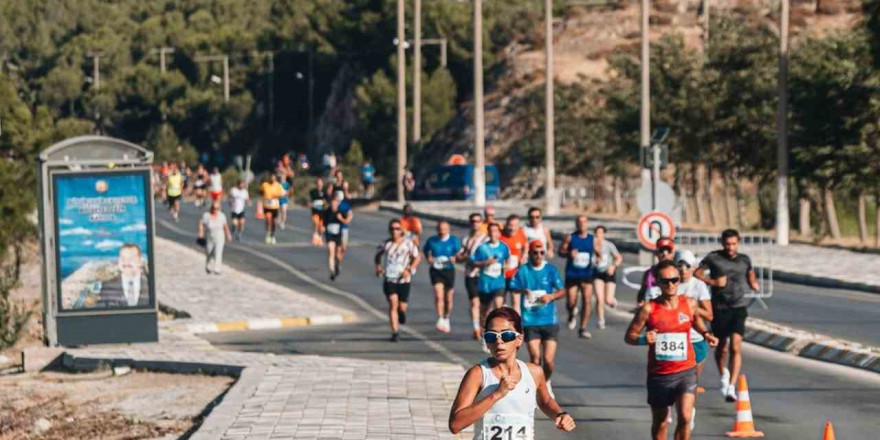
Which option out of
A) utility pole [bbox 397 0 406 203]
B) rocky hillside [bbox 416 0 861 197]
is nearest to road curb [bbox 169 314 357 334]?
utility pole [bbox 397 0 406 203]

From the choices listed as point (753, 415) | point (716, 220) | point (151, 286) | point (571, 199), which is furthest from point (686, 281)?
point (571, 199)

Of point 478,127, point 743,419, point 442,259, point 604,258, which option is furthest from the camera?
point 478,127

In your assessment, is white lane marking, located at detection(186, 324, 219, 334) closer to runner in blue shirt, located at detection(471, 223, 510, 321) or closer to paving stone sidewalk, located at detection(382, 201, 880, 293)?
runner in blue shirt, located at detection(471, 223, 510, 321)

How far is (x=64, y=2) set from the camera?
141125mm

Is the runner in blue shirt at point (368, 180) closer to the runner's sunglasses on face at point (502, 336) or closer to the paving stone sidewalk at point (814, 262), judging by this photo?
the paving stone sidewalk at point (814, 262)

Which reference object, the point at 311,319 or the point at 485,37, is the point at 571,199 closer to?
the point at 485,37

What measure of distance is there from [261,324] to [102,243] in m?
4.16

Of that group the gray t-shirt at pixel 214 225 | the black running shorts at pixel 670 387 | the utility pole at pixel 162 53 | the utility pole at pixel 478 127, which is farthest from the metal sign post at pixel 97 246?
the utility pole at pixel 162 53

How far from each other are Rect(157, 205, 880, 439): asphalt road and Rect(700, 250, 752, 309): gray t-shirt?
0.96 m

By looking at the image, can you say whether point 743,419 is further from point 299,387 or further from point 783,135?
point 783,135

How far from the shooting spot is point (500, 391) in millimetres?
8320

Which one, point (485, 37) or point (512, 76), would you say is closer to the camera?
point (512, 76)

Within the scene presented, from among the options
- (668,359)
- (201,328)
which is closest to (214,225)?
(201,328)

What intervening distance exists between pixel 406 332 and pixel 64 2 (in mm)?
119858
